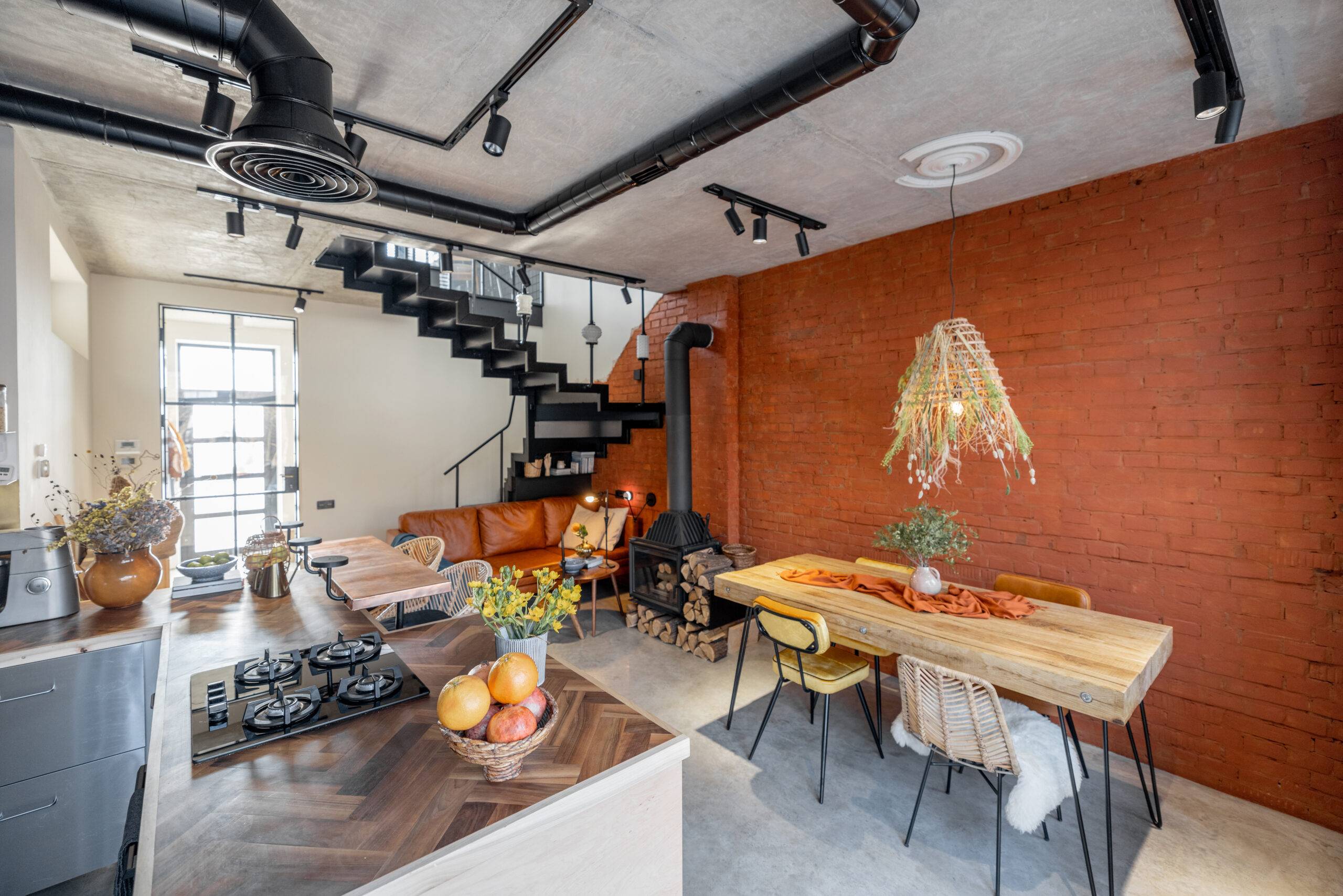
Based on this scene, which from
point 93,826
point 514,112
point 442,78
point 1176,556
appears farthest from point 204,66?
point 1176,556

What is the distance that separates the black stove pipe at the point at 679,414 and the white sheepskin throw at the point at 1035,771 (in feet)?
8.95

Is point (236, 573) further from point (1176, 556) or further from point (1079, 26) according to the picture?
point (1176, 556)

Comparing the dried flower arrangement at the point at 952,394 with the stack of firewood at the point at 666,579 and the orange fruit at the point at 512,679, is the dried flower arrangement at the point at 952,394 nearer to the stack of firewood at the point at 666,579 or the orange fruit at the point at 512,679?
the orange fruit at the point at 512,679

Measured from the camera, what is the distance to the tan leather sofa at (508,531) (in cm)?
569

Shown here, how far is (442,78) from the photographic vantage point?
2.16 meters

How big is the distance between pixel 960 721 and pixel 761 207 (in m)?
2.77

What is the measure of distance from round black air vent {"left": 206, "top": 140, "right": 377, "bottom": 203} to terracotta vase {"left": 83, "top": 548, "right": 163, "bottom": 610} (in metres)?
1.86

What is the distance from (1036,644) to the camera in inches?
92.8

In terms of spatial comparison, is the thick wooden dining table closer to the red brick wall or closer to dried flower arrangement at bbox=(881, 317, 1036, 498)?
the red brick wall

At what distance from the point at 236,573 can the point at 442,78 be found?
2.89 metres

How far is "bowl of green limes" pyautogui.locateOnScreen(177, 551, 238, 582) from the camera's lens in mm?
2670

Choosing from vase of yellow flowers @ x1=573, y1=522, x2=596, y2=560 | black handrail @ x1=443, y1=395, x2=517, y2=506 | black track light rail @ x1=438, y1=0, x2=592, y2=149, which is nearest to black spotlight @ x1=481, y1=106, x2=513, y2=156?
black track light rail @ x1=438, y1=0, x2=592, y2=149

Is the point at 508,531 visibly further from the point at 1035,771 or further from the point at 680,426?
the point at 1035,771

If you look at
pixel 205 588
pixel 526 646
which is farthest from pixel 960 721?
pixel 205 588
